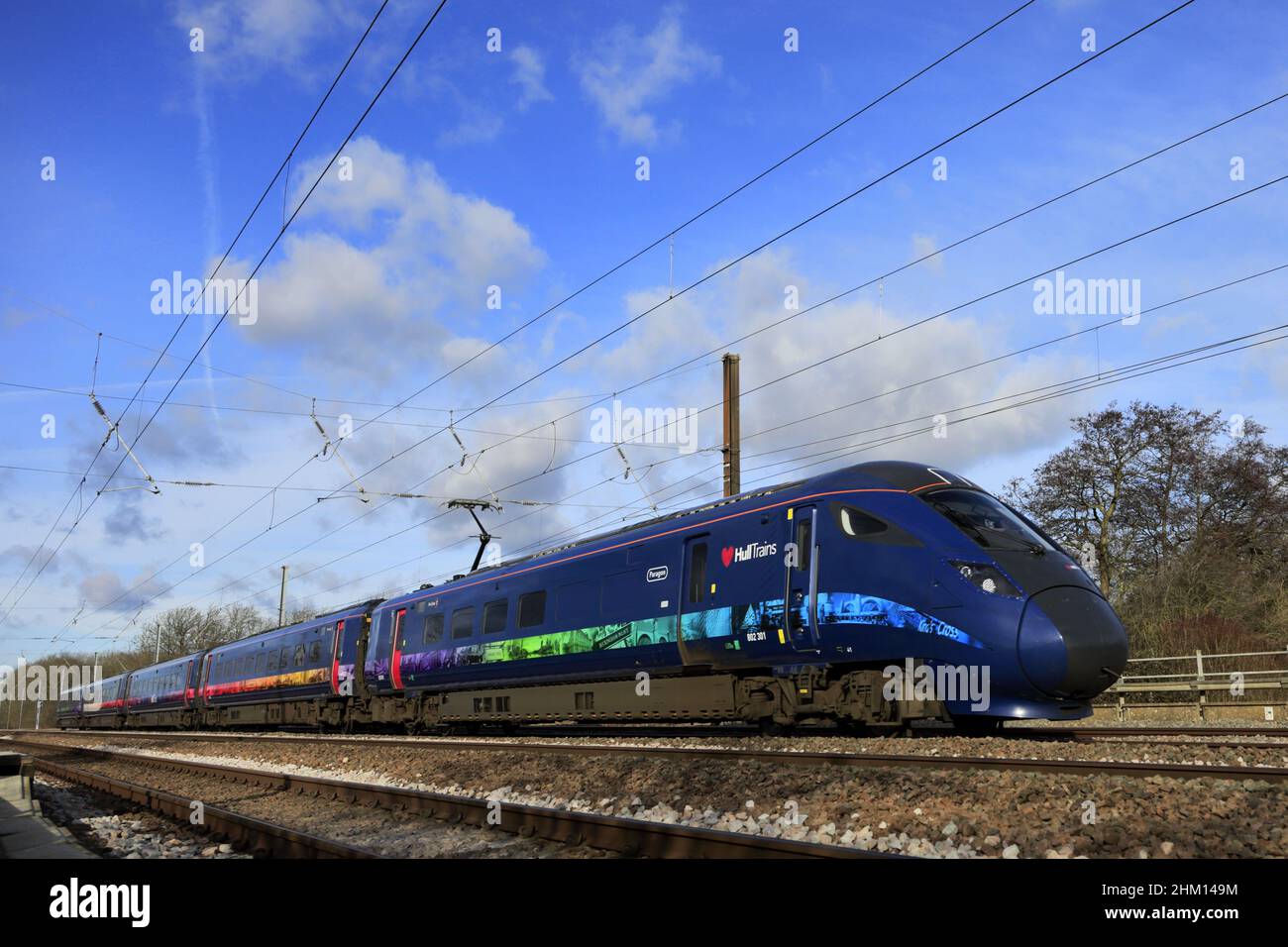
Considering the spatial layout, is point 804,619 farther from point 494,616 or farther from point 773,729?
point 494,616

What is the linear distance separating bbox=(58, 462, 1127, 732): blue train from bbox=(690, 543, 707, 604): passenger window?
0.07 ft

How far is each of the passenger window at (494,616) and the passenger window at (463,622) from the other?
0.61m

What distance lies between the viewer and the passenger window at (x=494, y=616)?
18734 millimetres

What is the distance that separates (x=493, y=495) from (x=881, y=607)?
15.1 metres

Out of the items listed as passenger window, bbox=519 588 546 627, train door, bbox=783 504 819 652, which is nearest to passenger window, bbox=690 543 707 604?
train door, bbox=783 504 819 652

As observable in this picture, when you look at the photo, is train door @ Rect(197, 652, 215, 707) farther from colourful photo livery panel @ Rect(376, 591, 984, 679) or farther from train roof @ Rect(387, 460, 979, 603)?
train roof @ Rect(387, 460, 979, 603)

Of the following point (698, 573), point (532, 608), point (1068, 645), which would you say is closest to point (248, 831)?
point (698, 573)

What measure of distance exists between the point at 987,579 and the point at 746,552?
140 inches

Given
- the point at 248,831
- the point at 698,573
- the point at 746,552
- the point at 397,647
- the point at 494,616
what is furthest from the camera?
the point at 397,647

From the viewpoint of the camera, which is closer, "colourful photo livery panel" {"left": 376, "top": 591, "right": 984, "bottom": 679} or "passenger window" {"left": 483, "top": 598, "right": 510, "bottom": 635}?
"colourful photo livery panel" {"left": 376, "top": 591, "right": 984, "bottom": 679}

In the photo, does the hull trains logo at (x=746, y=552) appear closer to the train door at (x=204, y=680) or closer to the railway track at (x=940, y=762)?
the railway track at (x=940, y=762)

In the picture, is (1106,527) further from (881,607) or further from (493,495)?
(881,607)

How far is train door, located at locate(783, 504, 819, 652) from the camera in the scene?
12.2 meters

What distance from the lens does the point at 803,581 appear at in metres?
12.4
